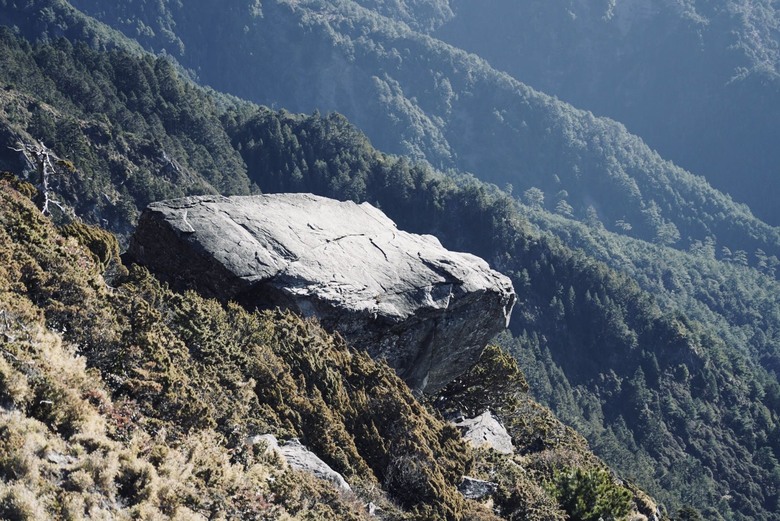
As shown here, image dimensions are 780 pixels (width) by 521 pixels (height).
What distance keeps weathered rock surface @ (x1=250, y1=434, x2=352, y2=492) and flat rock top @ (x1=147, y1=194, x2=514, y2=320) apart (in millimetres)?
9958

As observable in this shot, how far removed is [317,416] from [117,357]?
6145mm

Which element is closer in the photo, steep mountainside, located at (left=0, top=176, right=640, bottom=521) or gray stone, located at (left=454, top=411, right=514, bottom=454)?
steep mountainside, located at (left=0, top=176, right=640, bottom=521)

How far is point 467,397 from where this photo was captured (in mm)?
38219

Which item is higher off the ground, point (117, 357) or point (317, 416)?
point (317, 416)

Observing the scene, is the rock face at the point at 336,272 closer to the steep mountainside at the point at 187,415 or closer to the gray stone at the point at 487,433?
the steep mountainside at the point at 187,415

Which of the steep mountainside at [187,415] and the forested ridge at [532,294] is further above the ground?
the forested ridge at [532,294]

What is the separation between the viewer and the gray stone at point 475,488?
70.4 feet

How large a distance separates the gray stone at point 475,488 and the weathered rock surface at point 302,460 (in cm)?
471

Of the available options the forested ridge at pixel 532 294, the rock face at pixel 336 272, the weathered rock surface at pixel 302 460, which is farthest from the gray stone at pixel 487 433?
the forested ridge at pixel 532 294

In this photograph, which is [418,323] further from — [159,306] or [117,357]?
[117,357]

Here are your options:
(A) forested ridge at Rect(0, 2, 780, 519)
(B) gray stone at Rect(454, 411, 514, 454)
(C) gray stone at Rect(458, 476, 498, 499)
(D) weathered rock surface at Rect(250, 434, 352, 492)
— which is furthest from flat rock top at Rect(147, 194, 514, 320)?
(A) forested ridge at Rect(0, 2, 780, 519)

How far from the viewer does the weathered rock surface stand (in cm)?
1708

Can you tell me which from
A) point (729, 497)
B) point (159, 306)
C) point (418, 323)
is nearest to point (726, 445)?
point (729, 497)

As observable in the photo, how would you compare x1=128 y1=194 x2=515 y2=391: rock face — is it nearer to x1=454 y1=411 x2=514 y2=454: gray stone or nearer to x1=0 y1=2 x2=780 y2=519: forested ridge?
x1=454 y1=411 x2=514 y2=454: gray stone
